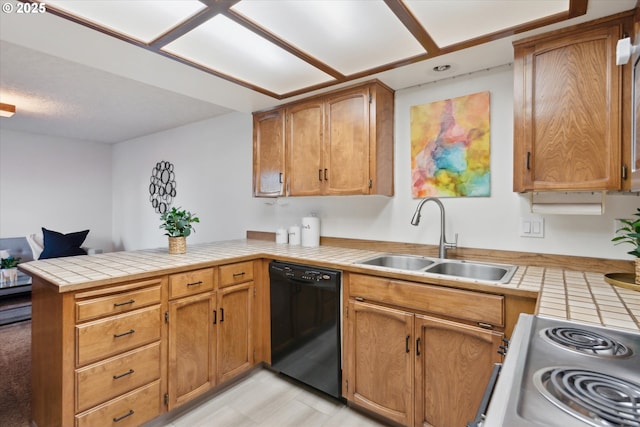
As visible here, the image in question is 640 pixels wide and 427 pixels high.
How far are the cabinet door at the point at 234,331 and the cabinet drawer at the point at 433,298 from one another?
2.70ft

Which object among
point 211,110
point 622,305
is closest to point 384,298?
point 622,305

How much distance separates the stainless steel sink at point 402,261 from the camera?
2135 millimetres

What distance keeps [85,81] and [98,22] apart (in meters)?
1.49

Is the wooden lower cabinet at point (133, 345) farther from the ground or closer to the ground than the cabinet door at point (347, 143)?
closer to the ground

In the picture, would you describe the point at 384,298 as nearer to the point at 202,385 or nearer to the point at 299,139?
the point at 202,385

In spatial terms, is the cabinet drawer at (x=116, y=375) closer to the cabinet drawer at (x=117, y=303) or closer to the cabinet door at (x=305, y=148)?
the cabinet drawer at (x=117, y=303)

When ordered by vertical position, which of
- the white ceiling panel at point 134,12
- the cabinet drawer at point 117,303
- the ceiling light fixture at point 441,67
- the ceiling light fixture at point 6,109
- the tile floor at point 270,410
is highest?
the ceiling light fixture at point 6,109

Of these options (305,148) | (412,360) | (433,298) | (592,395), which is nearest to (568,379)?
(592,395)

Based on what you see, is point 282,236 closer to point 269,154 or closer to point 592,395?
point 269,154

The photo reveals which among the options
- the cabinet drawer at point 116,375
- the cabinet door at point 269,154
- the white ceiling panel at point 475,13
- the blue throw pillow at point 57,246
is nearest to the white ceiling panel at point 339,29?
the white ceiling panel at point 475,13

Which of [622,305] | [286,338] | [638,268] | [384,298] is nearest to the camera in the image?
[622,305]

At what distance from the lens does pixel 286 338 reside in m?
2.21

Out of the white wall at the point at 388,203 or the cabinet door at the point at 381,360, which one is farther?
the white wall at the point at 388,203

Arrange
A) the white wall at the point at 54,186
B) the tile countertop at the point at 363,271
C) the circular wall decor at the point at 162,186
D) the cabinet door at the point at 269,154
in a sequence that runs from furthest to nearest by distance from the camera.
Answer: the white wall at the point at 54,186
the circular wall decor at the point at 162,186
the cabinet door at the point at 269,154
the tile countertop at the point at 363,271
